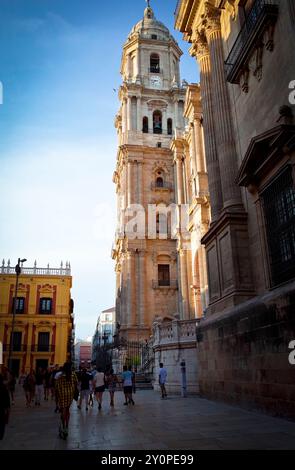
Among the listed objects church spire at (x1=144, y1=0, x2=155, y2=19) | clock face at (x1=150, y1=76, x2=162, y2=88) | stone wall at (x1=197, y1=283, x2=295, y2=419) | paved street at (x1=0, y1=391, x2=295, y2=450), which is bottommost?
paved street at (x1=0, y1=391, x2=295, y2=450)

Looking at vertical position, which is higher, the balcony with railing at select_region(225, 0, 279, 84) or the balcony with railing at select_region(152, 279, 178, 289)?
the balcony with railing at select_region(225, 0, 279, 84)

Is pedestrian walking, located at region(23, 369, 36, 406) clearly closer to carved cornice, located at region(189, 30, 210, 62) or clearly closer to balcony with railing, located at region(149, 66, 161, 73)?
carved cornice, located at region(189, 30, 210, 62)

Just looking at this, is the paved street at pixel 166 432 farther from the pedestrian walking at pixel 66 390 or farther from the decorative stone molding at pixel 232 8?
the decorative stone molding at pixel 232 8

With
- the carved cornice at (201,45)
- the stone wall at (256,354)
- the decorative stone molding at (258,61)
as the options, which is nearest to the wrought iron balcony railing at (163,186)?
the carved cornice at (201,45)

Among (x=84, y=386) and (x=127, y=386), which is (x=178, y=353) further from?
(x=84, y=386)

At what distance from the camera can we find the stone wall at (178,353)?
15.9 meters

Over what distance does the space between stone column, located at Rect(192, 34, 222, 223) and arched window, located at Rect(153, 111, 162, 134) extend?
2527 centimetres

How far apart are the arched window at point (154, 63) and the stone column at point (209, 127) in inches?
1198

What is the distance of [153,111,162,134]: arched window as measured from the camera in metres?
41.4

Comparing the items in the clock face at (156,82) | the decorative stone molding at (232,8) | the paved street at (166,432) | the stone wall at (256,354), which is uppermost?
the clock face at (156,82)

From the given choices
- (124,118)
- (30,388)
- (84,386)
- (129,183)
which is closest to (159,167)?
(129,183)

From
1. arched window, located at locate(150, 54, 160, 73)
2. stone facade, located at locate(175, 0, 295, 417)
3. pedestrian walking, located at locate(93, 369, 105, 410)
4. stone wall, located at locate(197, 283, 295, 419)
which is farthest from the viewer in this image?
arched window, located at locate(150, 54, 160, 73)

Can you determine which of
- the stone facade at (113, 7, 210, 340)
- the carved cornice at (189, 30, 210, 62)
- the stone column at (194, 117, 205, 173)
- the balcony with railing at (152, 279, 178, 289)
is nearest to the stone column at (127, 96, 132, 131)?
the stone facade at (113, 7, 210, 340)

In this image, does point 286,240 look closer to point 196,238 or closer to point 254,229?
point 254,229
